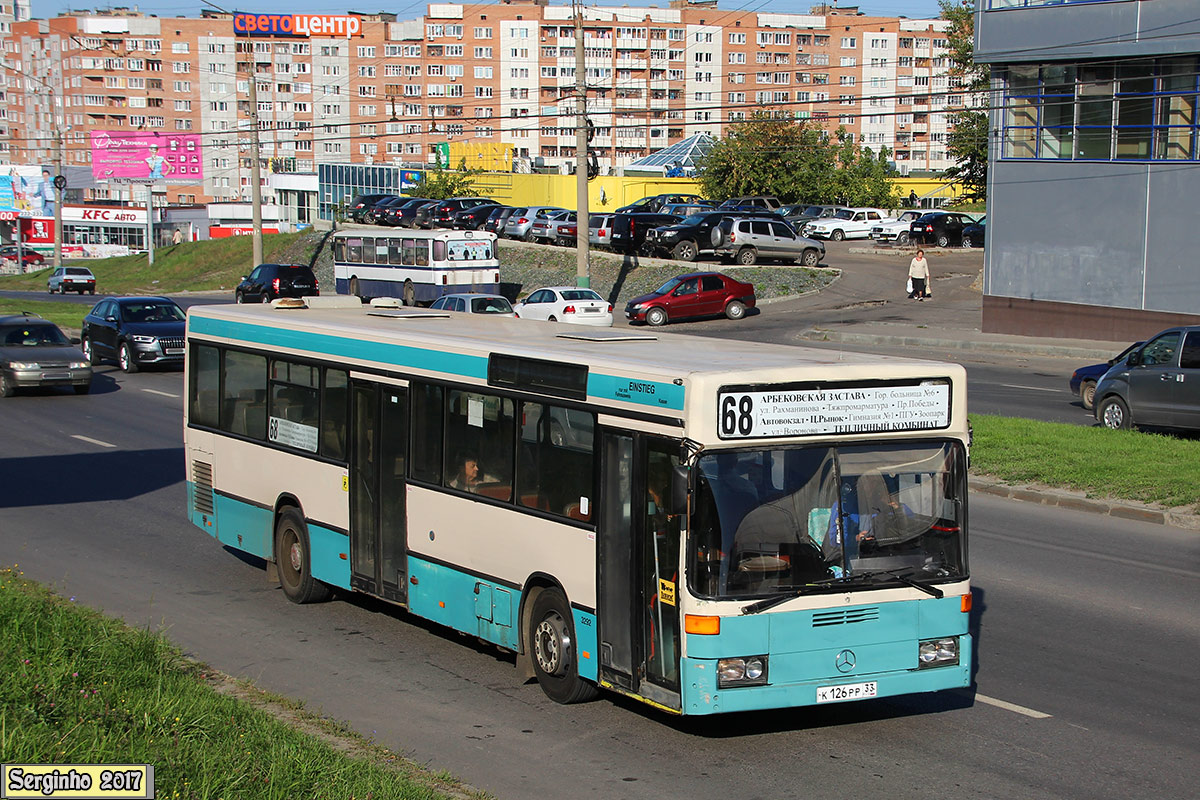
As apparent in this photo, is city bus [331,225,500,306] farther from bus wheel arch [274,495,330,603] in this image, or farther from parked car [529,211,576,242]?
bus wheel arch [274,495,330,603]

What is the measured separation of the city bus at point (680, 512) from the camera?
287 inches

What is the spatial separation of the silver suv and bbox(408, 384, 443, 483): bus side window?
40550 mm

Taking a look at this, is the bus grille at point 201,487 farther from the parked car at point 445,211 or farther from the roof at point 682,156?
the roof at point 682,156

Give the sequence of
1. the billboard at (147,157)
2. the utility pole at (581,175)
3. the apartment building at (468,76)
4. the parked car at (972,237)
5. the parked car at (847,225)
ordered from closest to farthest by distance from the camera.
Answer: the utility pole at (581,175) → the parked car at (972,237) → the parked car at (847,225) → the billboard at (147,157) → the apartment building at (468,76)

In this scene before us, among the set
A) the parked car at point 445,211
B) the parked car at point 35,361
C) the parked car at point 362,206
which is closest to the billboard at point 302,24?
the parked car at point 362,206

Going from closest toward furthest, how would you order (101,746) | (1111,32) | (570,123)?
1. (101,746)
2. (1111,32)
3. (570,123)

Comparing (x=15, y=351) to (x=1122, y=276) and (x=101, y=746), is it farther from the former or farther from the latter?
(x=1122, y=276)

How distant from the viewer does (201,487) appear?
13.2m

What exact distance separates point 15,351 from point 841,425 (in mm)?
23733

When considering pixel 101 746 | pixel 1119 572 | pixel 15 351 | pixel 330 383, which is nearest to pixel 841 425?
pixel 101 746

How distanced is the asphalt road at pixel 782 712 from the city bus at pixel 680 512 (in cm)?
39

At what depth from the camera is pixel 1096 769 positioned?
7.31 meters

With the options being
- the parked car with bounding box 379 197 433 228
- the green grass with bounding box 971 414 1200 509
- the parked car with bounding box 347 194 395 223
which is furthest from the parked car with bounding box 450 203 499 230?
the green grass with bounding box 971 414 1200 509

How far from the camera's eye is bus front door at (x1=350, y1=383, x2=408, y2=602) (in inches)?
400
